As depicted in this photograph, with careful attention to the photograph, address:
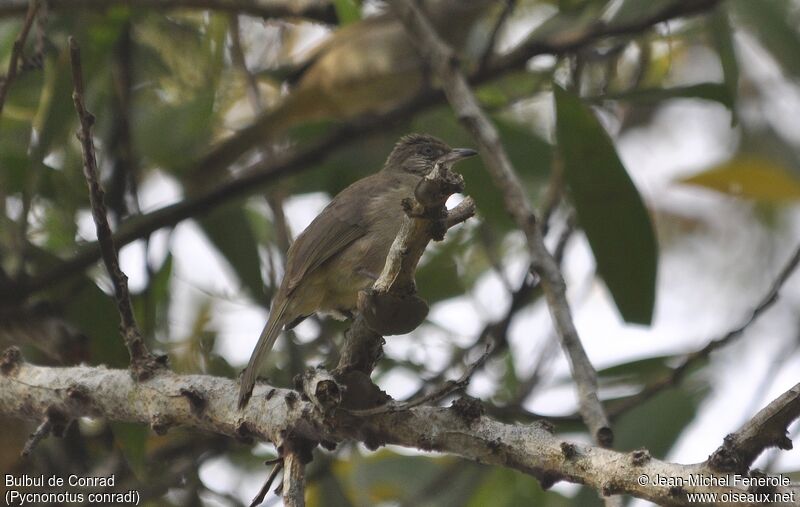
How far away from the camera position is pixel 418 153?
4.96 metres

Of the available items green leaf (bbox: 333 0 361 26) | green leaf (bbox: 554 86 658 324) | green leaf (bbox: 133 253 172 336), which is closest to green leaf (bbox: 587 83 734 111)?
green leaf (bbox: 554 86 658 324)

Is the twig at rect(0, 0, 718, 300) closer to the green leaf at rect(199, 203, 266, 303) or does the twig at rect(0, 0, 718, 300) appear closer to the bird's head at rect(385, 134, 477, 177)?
the green leaf at rect(199, 203, 266, 303)

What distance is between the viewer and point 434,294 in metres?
5.59

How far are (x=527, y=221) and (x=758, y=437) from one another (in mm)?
1563

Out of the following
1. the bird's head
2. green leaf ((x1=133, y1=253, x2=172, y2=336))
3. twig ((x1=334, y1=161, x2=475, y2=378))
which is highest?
the bird's head

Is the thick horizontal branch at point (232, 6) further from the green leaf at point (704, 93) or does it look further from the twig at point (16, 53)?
the green leaf at point (704, 93)

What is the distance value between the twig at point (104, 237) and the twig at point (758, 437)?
5.74 feet

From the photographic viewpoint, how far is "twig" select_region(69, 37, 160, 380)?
2.75 meters

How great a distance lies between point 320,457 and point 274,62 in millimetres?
3031

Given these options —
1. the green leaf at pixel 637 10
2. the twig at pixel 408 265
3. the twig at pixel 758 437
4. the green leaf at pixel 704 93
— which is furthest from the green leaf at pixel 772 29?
the twig at pixel 758 437

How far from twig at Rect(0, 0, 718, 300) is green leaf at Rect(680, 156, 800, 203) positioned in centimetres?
93

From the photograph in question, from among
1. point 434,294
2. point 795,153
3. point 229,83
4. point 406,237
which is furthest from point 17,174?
point 795,153

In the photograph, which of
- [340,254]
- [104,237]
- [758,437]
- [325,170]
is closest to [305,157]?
[325,170]

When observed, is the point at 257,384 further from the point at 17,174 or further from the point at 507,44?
the point at 507,44
